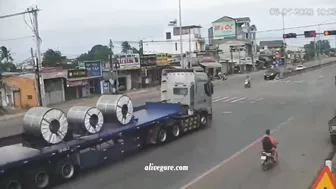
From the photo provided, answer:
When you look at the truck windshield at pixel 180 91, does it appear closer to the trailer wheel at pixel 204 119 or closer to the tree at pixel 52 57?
the trailer wheel at pixel 204 119

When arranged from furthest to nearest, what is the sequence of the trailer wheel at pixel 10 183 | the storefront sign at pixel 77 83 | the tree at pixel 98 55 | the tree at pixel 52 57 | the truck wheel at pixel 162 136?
1. the tree at pixel 98 55
2. the tree at pixel 52 57
3. the storefront sign at pixel 77 83
4. the truck wheel at pixel 162 136
5. the trailer wheel at pixel 10 183

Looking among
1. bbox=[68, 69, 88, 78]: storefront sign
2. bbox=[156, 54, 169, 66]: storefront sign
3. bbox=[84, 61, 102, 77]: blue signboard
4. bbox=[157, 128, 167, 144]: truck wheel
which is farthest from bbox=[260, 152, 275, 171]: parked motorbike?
bbox=[156, 54, 169, 66]: storefront sign

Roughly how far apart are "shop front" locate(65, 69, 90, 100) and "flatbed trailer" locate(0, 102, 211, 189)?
83.3 feet

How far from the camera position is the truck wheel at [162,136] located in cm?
1495

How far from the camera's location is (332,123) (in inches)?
560

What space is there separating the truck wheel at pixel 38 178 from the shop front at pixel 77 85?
3003 cm

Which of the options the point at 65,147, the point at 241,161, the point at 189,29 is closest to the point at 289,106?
the point at 241,161

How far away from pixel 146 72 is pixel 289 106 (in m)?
28.7

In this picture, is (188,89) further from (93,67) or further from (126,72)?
(126,72)

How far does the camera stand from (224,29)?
10294 cm

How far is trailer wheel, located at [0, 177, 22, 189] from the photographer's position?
9.41 m

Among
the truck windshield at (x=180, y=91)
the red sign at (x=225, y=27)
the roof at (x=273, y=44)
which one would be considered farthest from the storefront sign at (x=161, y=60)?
the roof at (x=273, y=44)

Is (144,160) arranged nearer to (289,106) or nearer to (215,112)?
(215,112)

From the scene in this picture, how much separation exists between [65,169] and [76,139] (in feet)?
3.09
